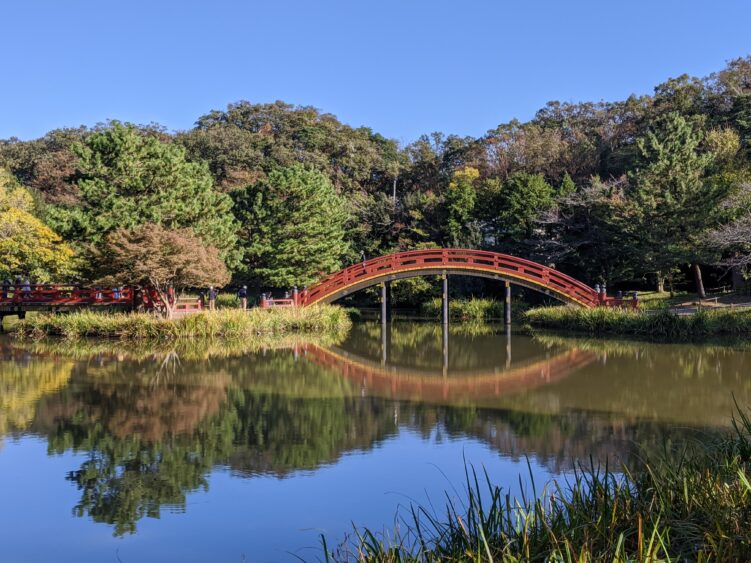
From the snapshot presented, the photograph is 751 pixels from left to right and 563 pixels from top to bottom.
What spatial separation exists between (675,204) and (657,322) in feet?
20.9

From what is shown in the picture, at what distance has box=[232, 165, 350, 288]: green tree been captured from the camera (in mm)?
29078

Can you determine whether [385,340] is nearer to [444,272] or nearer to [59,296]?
[444,272]

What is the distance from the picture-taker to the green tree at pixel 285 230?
1145 inches

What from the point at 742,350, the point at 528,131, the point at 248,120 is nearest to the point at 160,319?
the point at 742,350

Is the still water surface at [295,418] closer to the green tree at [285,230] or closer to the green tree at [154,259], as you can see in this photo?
the green tree at [154,259]

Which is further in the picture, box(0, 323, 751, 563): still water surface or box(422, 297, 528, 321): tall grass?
box(422, 297, 528, 321): tall grass

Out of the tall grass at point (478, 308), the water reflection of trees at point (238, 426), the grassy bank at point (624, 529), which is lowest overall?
the water reflection of trees at point (238, 426)

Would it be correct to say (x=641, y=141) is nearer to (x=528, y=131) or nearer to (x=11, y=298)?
(x=528, y=131)

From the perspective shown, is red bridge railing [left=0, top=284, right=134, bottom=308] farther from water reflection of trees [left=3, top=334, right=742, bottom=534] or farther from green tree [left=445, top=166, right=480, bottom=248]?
green tree [left=445, top=166, right=480, bottom=248]

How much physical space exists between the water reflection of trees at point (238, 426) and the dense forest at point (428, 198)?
28.7 ft

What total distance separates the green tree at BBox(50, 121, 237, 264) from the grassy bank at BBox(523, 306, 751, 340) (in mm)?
12862

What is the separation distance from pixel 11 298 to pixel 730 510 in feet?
82.4

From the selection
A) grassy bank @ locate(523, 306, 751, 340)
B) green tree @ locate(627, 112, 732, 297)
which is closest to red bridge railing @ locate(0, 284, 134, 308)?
grassy bank @ locate(523, 306, 751, 340)

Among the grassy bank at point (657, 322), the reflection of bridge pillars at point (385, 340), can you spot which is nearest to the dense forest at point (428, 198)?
the grassy bank at point (657, 322)
